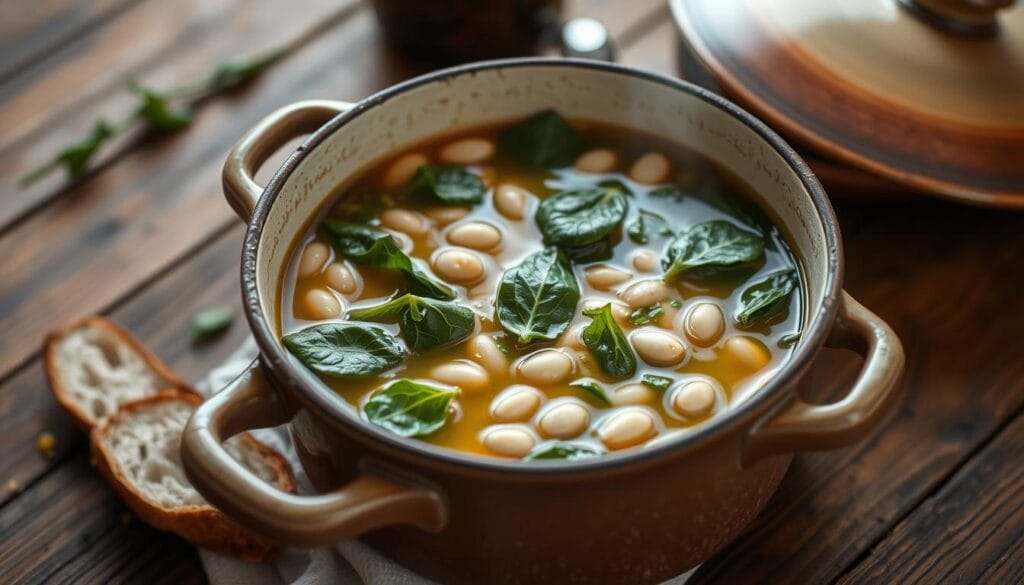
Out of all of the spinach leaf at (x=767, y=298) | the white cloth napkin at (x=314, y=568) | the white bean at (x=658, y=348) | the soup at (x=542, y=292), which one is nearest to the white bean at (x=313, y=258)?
the soup at (x=542, y=292)

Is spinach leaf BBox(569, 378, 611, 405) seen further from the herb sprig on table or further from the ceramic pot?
the herb sprig on table

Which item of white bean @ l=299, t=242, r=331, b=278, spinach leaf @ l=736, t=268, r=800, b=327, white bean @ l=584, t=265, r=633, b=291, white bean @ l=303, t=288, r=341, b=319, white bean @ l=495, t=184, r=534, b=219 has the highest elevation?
white bean @ l=299, t=242, r=331, b=278

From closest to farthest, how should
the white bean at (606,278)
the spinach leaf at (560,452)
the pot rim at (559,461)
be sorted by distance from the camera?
the pot rim at (559,461) → the spinach leaf at (560,452) → the white bean at (606,278)

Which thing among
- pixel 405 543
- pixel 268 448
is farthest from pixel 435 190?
pixel 405 543

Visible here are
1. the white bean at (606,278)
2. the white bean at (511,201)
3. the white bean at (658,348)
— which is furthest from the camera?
the white bean at (511,201)

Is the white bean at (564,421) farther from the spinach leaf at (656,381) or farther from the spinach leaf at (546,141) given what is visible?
the spinach leaf at (546,141)

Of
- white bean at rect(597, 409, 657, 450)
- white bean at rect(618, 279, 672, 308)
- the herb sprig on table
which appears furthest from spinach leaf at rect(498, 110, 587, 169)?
the herb sprig on table

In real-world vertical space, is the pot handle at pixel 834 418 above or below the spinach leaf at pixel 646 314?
above

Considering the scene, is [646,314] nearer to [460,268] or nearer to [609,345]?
[609,345]
